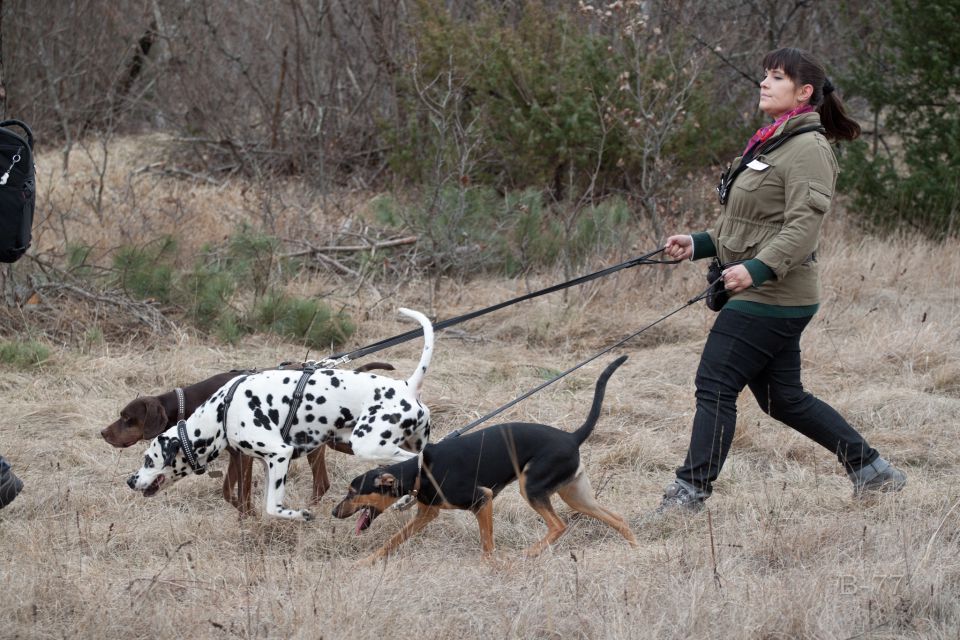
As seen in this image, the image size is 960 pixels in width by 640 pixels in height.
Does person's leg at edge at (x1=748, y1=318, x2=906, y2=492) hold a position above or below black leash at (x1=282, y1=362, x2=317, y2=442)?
above

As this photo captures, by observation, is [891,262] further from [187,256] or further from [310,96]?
[310,96]

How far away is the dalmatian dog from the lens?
424cm

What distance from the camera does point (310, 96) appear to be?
1328cm

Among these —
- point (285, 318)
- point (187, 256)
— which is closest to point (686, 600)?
point (285, 318)

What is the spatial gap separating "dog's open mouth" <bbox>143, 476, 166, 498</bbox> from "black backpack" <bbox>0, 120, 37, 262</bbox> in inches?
40.7

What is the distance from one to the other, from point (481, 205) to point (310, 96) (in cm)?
441

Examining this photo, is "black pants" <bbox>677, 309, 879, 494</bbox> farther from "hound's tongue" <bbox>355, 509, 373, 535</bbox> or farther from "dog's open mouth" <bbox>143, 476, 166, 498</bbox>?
"dog's open mouth" <bbox>143, 476, 166, 498</bbox>

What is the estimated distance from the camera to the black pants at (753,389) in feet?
13.6

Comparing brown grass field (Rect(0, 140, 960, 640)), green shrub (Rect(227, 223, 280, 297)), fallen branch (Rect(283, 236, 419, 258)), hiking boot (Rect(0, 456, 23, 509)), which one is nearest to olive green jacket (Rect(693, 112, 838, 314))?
brown grass field (Rect(0, 140, 960, 640))

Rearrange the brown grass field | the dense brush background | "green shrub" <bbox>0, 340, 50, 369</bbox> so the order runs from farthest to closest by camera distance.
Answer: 1. "green shrub" <bbox>0, 340, 50, 369</bbox>
2. the dense brush background
3. the brown grass field

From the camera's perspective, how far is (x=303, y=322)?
727 cm

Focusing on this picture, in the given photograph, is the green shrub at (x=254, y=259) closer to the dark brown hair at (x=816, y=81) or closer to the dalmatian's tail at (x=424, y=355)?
the dalmatian's tail at (x=424, y=355)

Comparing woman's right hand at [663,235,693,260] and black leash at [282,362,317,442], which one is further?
woman's right hand at [663,235,693,260]

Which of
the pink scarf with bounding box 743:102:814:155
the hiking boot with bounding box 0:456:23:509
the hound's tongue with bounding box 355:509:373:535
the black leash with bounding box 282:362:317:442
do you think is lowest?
the hiking boot with bounding box 0:456:23:509
